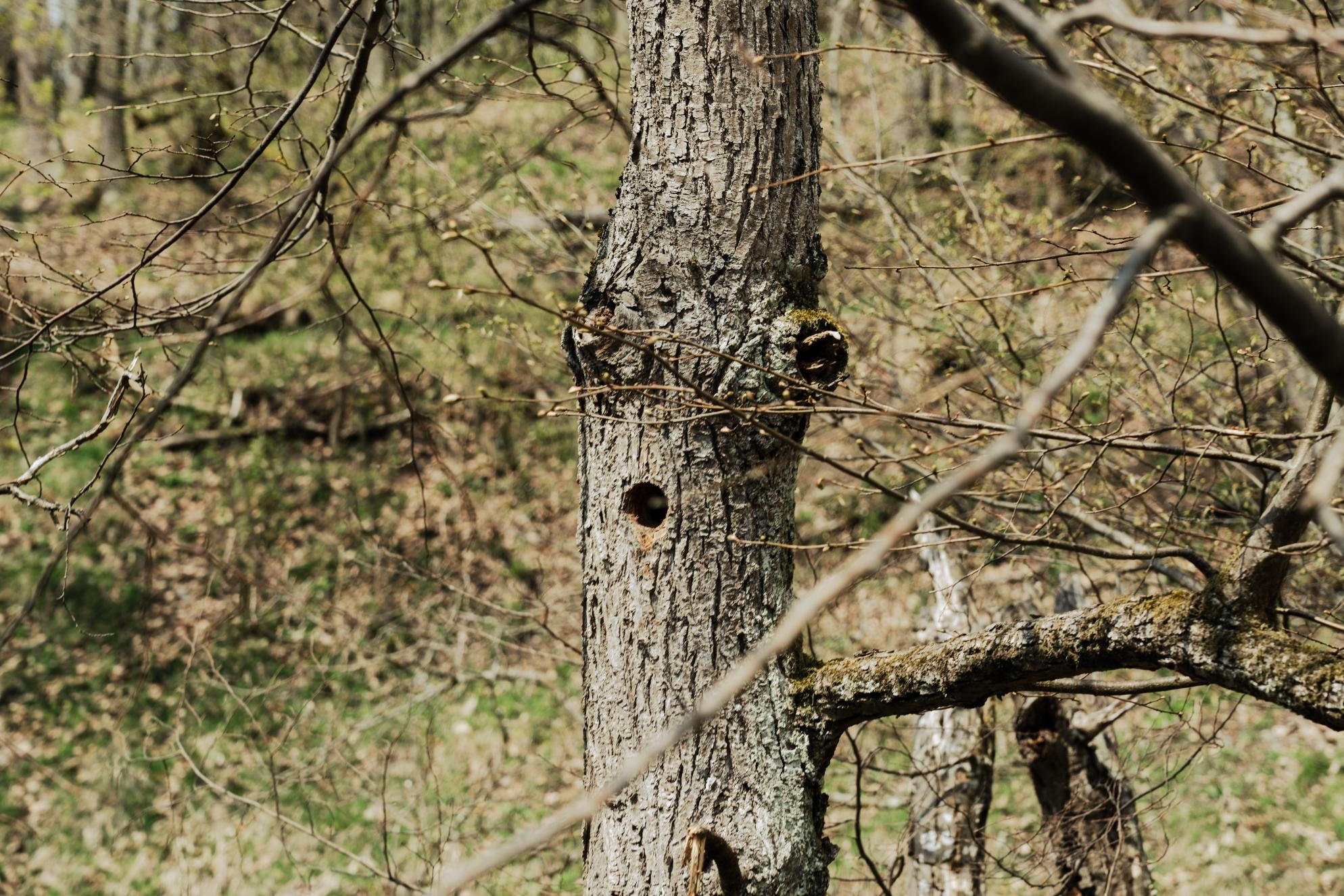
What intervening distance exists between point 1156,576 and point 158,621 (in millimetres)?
8153

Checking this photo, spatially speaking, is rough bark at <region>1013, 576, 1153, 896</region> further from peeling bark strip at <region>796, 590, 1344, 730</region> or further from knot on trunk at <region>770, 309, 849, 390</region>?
knot on trunk at <region>770, 309, 849, 390</region>

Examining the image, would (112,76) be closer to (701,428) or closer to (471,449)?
(471,449)

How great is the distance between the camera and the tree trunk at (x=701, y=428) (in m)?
2.41

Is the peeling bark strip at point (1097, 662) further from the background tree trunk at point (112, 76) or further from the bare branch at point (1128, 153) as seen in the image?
the background tree trunk at point (112, 76)

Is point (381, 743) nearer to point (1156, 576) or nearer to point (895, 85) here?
point (1156, 576)

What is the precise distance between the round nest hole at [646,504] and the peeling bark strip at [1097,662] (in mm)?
581

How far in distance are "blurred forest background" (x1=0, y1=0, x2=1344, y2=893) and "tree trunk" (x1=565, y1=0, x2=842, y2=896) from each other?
0.24 m

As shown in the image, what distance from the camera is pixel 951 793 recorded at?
4.16 meters

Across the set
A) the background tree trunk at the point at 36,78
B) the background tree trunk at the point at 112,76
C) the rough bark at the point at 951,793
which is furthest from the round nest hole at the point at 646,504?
the background tree trunk at the point at 112,76

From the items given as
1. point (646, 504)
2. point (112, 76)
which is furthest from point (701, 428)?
point (112, 76)

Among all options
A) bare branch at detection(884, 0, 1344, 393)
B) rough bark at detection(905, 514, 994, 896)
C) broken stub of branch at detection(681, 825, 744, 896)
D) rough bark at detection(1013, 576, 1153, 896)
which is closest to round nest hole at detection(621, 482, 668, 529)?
broken stub of branch at detection(681, 825, 744, 896)

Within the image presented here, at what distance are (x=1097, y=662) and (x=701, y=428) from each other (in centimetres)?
106

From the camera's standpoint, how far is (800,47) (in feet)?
8.21

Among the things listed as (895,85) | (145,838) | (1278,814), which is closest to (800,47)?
(1278,814)
